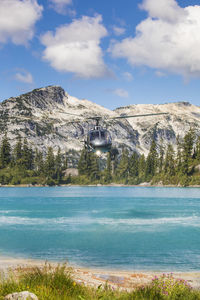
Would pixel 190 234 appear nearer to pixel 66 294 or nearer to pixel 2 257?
pixel 2 257

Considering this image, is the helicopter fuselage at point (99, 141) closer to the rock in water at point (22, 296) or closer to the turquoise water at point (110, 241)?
the turquoise water at point (110, 241)

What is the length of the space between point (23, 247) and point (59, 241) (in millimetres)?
3865

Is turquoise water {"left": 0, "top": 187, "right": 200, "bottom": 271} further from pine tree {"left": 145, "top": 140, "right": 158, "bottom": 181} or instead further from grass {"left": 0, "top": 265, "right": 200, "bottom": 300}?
pine tree {"left": 145, "top": 140, "right": 158, "bottom": 181}

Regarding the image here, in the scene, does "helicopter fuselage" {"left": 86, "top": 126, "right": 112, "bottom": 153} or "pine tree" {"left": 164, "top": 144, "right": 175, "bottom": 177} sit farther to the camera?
"pine tree" {"left": 164, "top": 144, "right": 175, "bottom": 177}

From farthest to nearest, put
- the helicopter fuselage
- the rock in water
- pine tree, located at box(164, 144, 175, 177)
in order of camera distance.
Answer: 1. pine tree, located at box(164, 144, 175, 177)
2. the helicopter fuselage
3. the rock in water

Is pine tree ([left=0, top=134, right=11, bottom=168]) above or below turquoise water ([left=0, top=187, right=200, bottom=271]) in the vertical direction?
above

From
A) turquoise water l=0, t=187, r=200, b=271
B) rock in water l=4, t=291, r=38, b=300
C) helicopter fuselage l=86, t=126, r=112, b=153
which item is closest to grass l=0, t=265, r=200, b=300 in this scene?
rock in water l=4, t=291, r=38, b=300

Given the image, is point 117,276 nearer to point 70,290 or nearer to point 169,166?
point 70,290

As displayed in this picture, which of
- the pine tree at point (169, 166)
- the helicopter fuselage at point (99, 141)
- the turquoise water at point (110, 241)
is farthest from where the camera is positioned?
the pine tree at point (169, 166)

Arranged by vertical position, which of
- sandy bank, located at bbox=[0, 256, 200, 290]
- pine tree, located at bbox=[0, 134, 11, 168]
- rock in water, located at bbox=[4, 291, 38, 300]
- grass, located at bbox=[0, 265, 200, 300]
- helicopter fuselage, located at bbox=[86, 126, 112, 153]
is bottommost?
sandy bank, located at bbox=[0, 256, 200, 290]

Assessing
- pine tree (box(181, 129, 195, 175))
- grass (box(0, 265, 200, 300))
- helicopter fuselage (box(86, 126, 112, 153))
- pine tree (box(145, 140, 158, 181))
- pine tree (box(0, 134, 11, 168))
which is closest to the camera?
grass (box(0, 265, 200, 300))

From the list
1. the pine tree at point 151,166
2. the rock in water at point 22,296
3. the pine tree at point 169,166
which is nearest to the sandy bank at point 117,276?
the rock in water at point 22,296

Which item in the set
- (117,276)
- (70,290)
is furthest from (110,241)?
(70,290)

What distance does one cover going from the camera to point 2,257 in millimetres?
23844
